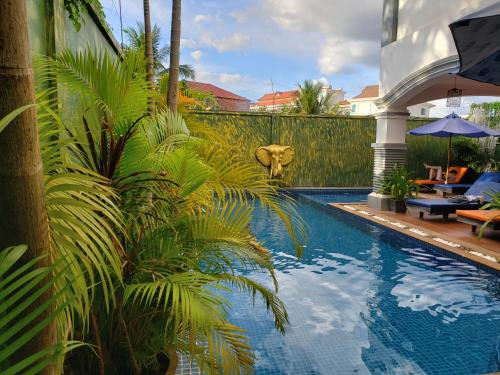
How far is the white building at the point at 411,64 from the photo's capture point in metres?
7.10

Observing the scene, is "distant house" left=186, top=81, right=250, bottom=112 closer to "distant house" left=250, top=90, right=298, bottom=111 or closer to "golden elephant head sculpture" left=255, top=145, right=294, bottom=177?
"distant house" left=250, top=90, right=298, bottom=111

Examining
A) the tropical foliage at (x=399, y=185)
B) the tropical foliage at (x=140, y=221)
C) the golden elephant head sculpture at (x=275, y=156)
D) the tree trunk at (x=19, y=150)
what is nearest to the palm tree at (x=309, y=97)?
the golden elephant head sculpture at (x=275, y=156)

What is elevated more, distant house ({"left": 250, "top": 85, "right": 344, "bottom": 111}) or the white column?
distant house ({"left": 250, "top": 85, "right": 344, "bottom": 111})

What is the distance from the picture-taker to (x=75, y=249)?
1.20m

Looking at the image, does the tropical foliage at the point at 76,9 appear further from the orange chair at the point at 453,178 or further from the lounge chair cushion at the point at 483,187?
the orange chair at the point at 453,178

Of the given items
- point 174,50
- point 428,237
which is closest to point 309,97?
point 428,237

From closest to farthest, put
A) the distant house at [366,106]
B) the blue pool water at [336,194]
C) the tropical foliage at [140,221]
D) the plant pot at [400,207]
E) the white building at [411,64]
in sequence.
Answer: the tropical foliage at [140,221], the white building at [411,64], the plant pot at [400,207], the blue pool water at [336,194], the distant house at [366,106]

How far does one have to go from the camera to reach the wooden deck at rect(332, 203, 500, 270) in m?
5.79

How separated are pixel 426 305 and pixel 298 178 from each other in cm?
921

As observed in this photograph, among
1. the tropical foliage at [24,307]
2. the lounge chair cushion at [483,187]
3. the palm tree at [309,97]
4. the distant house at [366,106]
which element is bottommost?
the lounge chair cushion at [483,187]

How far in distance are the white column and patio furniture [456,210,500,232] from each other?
266 centimetres

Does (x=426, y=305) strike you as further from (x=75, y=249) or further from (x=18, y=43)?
(x=18, y=43)

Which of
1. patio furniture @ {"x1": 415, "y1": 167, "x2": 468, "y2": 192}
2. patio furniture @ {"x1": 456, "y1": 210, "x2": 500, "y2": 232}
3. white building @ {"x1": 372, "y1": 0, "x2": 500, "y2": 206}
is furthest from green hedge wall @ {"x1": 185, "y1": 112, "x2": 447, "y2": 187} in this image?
patio furniture @ {"x1": 456, "y1": 210, "x2": 500, "y2": 232}

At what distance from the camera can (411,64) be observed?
8117mm
